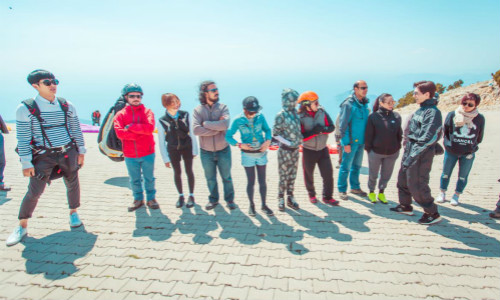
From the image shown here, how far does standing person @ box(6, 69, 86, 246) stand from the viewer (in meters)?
3.67

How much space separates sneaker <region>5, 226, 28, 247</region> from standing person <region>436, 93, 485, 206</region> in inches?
282

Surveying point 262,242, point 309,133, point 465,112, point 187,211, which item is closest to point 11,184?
point 187,211

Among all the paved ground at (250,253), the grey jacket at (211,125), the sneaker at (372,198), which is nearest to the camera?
the paved ground at (250,253)

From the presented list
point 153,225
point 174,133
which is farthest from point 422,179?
point 153,225

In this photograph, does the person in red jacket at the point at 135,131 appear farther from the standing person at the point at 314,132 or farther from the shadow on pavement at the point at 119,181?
the standing person at the point at 314,132

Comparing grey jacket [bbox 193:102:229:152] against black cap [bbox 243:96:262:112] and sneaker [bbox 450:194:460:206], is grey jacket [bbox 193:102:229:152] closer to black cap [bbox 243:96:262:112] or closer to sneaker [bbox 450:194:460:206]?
black cap [bbox 243:96:262:112]

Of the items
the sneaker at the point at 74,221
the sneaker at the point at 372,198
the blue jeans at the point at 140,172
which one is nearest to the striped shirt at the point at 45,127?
the blue jeans at the point at 140,172

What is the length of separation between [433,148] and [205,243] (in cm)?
363

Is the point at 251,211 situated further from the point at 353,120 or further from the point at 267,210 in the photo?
the point at 353,120

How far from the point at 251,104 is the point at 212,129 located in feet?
2.52

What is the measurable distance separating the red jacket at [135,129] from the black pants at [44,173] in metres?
0.75

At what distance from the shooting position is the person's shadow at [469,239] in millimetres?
3568

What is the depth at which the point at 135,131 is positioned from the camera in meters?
4.52

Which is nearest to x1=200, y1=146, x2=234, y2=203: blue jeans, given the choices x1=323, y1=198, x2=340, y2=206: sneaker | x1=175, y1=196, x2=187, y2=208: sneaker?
x1=175, y1=196, x2=187, y2=208: sneaker
